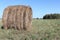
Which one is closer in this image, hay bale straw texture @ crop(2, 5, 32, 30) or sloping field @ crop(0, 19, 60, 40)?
sloping field @ crop(0, 19, 60, 40)

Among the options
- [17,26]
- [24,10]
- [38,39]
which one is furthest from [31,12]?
[38,39]

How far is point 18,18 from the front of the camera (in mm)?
10164

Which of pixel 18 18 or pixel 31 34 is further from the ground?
pixel 18 18

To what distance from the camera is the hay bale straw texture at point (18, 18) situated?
398 inches

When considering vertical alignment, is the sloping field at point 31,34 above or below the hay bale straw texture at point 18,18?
below

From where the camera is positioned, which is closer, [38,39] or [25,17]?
[38,39]

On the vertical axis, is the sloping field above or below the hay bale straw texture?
below

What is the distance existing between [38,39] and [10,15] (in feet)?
11.1

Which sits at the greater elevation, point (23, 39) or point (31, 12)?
point (31, 12)

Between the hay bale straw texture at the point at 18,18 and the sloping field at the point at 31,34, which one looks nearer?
the sloping field at the point at 31,34

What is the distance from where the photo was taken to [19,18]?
10148mm

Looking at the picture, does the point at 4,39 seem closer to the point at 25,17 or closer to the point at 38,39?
the point at 38,39

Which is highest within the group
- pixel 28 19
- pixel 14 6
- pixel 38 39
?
pixel 14 6

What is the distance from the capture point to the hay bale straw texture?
33.2 ft
